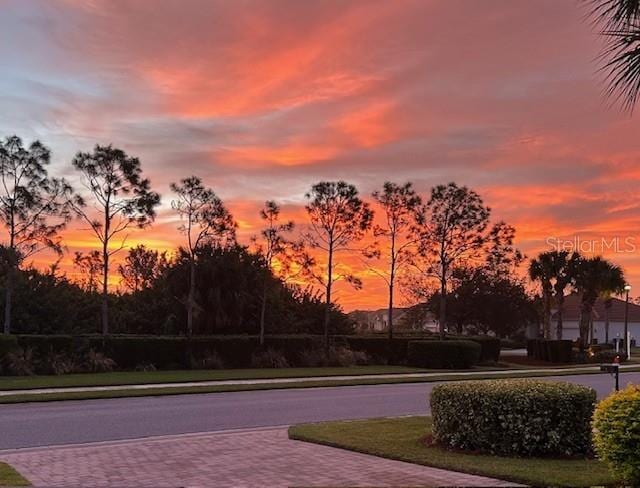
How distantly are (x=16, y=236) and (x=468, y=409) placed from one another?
24.2 meters

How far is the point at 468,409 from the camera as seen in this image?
9.98m

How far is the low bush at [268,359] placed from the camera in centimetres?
3375

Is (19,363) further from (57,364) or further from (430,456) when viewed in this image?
(430,456)

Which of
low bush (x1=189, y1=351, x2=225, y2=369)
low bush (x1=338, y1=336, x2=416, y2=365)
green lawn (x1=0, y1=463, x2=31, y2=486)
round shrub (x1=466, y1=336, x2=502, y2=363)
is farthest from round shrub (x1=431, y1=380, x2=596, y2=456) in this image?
round shrub (x1=466, y1=336, x2=502, y2=363)

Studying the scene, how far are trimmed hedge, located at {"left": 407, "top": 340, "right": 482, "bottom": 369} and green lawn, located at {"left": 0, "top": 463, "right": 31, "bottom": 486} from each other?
2984 cm

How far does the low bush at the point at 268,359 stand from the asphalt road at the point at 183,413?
12.3m

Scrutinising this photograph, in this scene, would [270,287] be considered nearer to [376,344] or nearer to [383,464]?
[376,344]

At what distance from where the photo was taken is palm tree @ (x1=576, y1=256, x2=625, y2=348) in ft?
169

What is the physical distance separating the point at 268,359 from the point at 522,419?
82.8ft

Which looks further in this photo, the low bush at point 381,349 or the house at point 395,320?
the house at point 395,320

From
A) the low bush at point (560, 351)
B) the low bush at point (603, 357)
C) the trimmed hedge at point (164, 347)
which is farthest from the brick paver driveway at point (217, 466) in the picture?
the low bush at point (603, 357)

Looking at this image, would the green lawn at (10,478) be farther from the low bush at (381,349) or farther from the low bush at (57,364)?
the low bush at (381,349)

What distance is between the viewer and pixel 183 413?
15.5 metres

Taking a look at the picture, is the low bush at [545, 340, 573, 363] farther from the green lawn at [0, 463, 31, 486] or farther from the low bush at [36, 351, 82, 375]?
the green lawn at [0, 463, 31, 486]
